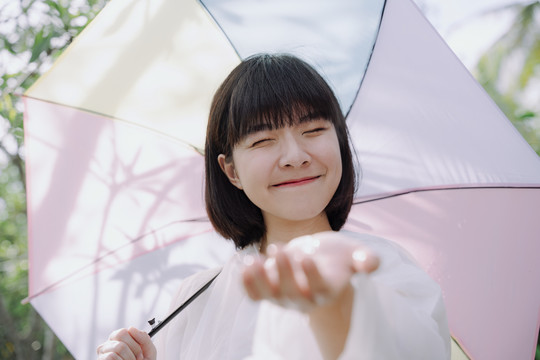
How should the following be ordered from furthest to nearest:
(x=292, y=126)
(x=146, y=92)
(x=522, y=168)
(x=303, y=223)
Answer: (x=146, y=92), (x=522, y=168), (x=303, y=223), (x=292, y=126)

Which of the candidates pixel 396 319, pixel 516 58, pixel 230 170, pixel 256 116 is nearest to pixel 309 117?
pixel 256 116

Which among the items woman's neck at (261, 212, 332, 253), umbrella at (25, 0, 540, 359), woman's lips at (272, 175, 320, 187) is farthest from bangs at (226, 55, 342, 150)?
umbrella at (25, 0, 540, 359)

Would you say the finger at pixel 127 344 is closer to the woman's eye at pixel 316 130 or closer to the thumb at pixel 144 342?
the thumb at pixel 144 342

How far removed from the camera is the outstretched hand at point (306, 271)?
2.39 ft

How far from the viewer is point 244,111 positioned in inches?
60.6

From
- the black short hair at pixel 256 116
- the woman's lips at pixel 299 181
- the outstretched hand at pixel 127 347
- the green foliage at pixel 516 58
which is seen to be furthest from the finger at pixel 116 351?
the green foliage at pixel 516 58

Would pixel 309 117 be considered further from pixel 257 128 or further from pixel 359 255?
pixel 359 255

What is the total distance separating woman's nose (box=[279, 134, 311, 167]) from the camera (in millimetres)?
1436

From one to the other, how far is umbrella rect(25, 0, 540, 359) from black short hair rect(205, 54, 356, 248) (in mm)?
279

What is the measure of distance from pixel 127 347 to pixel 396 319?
87cm

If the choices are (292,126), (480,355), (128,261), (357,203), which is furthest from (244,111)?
(480,355)

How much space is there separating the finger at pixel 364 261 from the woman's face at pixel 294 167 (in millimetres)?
705

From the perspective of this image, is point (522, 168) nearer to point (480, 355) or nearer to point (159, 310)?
point (480, 355)

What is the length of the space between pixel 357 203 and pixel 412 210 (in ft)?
0.62
